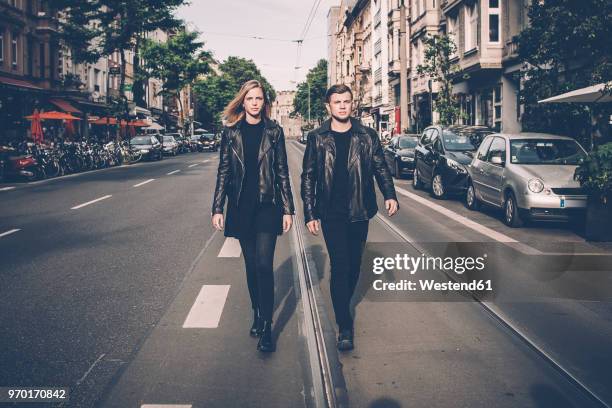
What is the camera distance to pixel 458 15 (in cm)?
3147

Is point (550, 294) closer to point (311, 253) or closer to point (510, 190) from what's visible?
point (311, 253)

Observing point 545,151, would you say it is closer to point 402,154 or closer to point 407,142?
Answer: point 402,154

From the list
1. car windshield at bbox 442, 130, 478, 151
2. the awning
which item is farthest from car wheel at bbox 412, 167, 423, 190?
the awning

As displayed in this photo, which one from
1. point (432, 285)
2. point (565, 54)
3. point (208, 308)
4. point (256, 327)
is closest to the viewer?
point (256, 327)

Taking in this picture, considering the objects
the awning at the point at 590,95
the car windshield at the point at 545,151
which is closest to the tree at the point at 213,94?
the awning at the point at 590,95

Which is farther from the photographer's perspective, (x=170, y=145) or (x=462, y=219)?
(x=170, y=145)

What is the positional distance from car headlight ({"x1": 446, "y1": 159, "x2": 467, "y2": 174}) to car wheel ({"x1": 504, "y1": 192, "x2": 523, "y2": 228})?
3476 mm

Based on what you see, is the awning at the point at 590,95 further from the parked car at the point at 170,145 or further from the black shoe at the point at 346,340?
the parked car at the point at 170,145

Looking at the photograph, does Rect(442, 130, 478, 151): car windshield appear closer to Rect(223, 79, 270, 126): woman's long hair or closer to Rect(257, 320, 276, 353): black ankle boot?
Rect(223, 79, 270, 126): woman's long hair

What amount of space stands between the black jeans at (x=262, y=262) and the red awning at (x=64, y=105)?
3652cm

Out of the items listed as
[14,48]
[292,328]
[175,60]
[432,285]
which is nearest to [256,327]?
[292,328]

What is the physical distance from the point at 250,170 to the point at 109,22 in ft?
141

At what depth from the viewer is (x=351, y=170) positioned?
467cm

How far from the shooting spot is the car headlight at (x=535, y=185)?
35.3 ft
